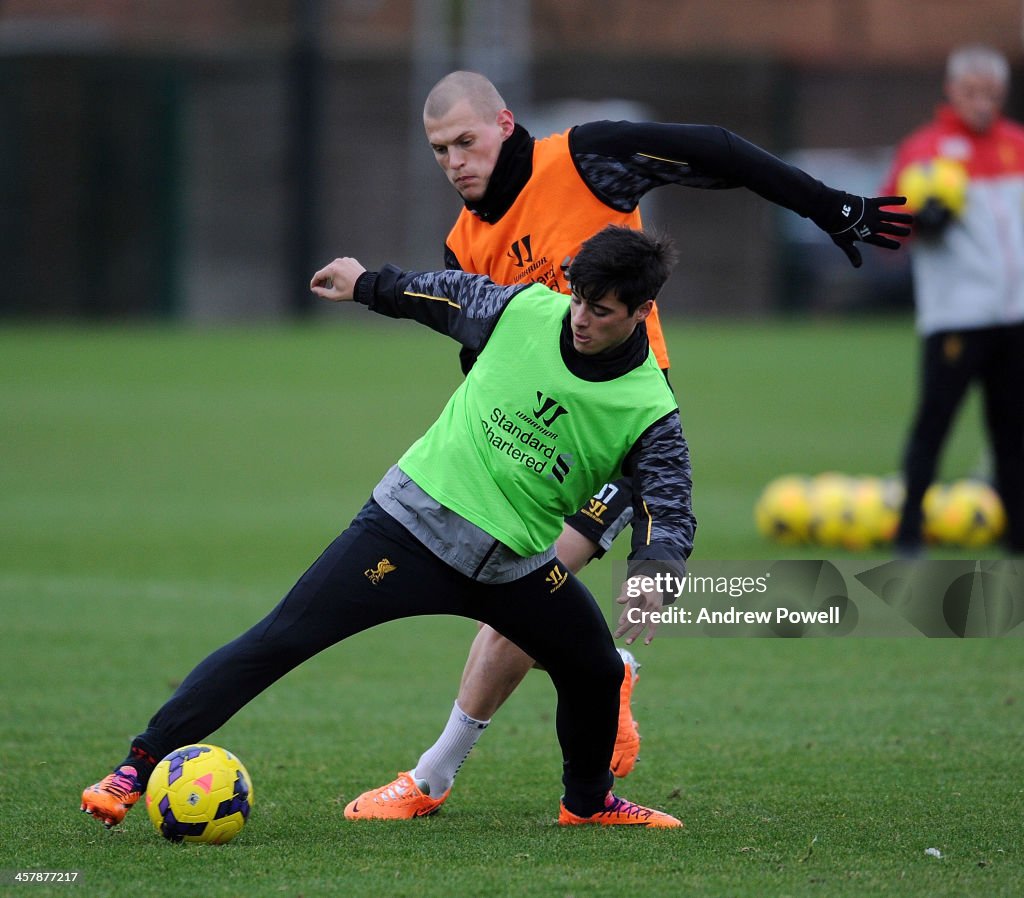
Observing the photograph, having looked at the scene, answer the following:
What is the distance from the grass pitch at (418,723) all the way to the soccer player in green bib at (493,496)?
543 millimetres

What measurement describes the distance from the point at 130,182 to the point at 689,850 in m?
24.4

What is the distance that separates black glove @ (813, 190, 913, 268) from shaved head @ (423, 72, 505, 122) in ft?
3.72

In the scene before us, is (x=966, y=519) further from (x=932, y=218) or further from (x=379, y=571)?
(x=379, y=571)

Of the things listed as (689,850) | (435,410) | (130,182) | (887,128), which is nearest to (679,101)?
(887,128)

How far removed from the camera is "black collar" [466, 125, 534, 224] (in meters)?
5.43

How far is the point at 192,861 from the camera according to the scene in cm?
466

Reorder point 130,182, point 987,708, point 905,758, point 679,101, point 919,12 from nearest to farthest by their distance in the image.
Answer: point 905,758
point 987,708
point 130,182
point 679,101
point 919,12

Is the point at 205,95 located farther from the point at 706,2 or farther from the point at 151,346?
the point at 706,2

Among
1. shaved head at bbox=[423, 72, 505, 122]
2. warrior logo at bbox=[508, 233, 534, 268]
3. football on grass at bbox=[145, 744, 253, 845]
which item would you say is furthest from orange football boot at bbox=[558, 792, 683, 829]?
shaved head at bbox=[423, 72, 505, 122]

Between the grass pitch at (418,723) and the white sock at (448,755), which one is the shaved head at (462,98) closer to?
the white sock at (448,755)

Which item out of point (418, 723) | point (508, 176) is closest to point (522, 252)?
point (508, 176)

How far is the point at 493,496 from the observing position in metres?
4.75

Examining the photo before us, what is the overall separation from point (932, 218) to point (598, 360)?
556 centimetres

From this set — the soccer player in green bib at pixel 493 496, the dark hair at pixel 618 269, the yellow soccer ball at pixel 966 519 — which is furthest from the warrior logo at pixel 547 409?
the yellow soccer ball at pixel 966 519
